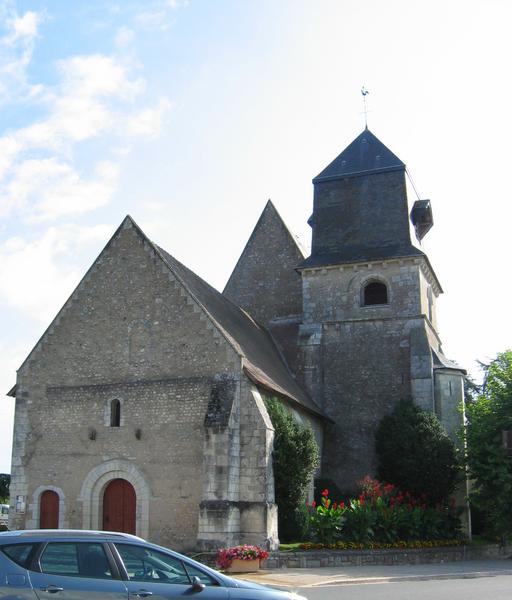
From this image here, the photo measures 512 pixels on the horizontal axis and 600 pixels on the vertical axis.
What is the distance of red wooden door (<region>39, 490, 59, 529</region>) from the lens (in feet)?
70.3

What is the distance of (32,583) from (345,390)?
20.4m

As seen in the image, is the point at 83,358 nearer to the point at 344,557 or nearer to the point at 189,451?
the point at 189,451

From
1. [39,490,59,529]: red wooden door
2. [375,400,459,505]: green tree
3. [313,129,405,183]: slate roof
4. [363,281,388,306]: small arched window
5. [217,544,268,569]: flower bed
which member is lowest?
[217,544,268,569]: flower bed

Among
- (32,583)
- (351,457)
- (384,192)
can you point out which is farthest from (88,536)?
(384,192)

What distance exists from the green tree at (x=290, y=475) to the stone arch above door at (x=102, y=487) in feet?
12.2

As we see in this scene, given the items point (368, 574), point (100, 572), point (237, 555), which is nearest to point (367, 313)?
point (368, 574)

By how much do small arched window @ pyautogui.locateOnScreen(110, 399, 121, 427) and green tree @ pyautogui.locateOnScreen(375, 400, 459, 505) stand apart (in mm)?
9043

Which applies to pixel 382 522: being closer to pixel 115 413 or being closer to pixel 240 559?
pixel 240 559

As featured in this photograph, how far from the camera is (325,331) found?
2789 cm

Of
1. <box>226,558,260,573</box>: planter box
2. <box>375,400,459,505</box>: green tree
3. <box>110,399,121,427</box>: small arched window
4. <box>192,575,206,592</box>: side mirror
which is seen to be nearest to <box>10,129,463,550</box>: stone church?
<box>110,399,121,427</box>: small arched window

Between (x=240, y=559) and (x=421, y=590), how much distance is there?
4179 millimetres

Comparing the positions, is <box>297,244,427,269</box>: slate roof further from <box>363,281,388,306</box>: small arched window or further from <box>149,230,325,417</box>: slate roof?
<box>149,230,325,417</box>: slate roof

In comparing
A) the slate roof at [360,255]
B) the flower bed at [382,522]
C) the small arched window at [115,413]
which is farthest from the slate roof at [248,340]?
the small arched window at [115,413]

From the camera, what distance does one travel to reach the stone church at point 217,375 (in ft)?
65.4
